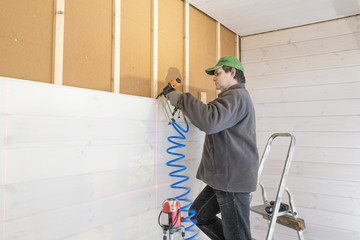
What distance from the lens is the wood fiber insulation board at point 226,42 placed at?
9.99 ft

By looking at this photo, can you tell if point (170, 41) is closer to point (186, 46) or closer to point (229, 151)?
point (186, 46)

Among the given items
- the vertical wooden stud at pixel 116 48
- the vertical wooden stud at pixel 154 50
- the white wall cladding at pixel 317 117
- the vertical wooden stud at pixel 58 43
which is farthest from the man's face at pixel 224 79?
the white wall cladding at pixel 317 117

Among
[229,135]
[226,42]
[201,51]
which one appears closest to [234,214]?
[229,135]

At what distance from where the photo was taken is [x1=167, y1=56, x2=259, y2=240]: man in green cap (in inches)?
67.1

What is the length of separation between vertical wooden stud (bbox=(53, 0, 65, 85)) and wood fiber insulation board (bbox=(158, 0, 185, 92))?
81cm

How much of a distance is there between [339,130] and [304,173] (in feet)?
1.74

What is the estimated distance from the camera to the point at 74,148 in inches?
61.1

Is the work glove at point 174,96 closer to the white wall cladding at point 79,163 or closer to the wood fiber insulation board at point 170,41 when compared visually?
the white wall cladding at point 79,163

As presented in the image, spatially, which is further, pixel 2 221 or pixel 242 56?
pixel 242 56

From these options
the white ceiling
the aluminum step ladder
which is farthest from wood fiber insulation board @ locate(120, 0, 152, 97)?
the aluminum step ladder

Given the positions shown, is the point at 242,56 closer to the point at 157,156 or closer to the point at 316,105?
the point at 316,105

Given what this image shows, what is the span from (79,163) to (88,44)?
70 cm

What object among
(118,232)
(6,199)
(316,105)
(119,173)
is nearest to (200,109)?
(119,173)

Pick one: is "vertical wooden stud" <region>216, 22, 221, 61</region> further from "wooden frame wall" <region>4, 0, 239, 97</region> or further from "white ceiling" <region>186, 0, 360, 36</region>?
"wooden frame wall" <region>4, 0, 239, 97</region>
